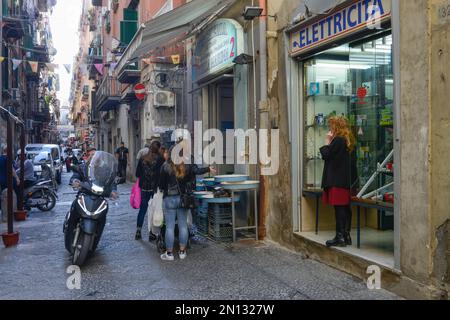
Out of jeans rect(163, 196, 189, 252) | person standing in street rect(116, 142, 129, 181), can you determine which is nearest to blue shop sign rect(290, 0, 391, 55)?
jeans rect(163, 196, 189, 252)

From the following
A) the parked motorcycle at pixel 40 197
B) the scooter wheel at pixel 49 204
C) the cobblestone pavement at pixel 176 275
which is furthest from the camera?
the scooter wheel at pixel 49 204

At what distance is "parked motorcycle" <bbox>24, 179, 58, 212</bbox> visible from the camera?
459 inches

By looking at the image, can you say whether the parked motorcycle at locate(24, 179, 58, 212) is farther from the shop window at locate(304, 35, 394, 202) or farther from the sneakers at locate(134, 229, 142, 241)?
the shop window at locate(304, 35, 394, 202)

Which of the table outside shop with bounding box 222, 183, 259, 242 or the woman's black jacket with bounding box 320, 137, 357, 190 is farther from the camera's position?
the table outside shop with bounding box 222, 183, 259, 242

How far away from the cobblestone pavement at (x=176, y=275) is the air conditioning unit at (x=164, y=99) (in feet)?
28.4

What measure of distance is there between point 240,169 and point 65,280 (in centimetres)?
389

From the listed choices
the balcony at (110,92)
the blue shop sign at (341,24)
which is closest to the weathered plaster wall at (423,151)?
the blue shop sign at (341,24)

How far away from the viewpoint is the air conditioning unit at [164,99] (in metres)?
15.8

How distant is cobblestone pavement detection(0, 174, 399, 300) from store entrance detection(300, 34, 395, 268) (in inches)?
22.4

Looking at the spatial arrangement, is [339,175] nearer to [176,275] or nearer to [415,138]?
[415,138]

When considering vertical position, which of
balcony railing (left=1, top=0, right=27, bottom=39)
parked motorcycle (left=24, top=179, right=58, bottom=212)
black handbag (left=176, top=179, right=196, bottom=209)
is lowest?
parked motorcycle (left=24, top=179, right=58, bottom=212)

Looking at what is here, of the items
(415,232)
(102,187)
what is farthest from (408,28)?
(102,187)

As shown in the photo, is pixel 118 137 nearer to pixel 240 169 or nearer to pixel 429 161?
pixel 240 169

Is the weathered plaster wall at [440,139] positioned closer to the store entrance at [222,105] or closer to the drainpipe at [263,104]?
the drainpipe at [263,104]
